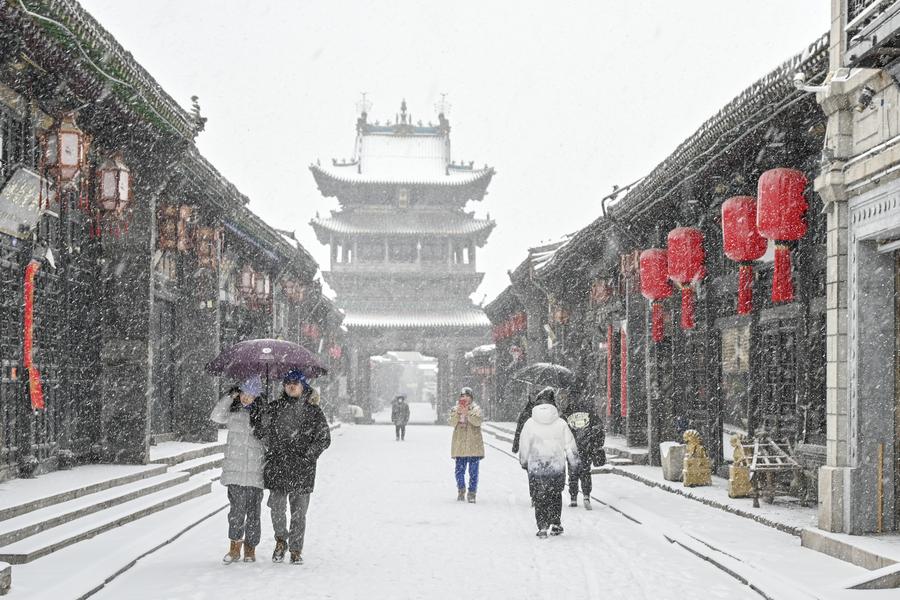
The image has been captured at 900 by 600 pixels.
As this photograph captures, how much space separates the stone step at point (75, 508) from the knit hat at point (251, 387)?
7.33ft

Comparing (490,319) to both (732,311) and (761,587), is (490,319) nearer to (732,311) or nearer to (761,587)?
(732,311)

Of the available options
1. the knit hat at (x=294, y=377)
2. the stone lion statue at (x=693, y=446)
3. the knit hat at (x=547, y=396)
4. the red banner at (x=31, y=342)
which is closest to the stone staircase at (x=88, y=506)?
the red banner at (x=31, y=342)

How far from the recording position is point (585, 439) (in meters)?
12.9

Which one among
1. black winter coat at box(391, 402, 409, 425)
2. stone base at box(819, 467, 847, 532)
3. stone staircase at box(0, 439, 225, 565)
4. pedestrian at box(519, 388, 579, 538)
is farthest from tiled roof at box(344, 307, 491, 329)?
stone base at box(819, 467, 847, 532)

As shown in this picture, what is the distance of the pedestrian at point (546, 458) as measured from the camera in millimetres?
10367

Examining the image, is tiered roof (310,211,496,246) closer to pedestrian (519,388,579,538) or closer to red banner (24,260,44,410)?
red banner (24,260,44,410)

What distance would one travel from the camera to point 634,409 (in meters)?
21.1

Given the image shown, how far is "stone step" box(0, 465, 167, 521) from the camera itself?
10031 mm

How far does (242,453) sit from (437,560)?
184 centimetres

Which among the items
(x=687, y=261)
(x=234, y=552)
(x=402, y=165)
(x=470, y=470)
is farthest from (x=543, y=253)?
(x=402, y=165)

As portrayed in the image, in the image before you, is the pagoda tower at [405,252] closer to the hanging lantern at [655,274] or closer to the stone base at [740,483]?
the hanging lantern at [655,274]

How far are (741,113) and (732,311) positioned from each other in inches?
170

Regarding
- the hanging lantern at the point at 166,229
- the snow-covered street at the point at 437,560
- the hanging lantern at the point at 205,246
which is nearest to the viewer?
the snow-covered street at the point at 437,560

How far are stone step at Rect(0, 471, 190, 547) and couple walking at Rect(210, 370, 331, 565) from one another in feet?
6.10
